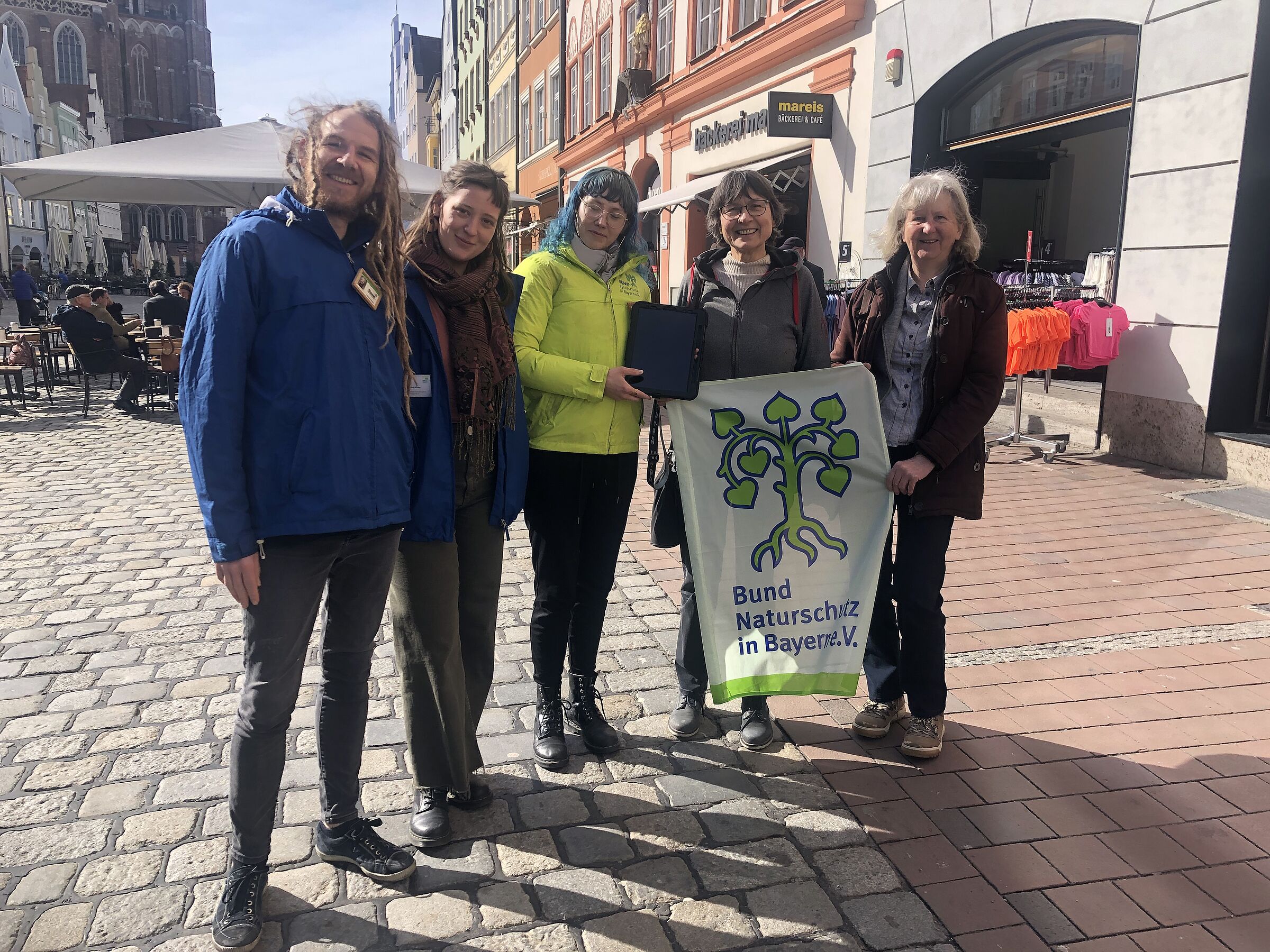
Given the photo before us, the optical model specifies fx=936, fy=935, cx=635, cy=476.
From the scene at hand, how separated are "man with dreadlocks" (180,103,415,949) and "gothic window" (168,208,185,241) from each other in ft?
290

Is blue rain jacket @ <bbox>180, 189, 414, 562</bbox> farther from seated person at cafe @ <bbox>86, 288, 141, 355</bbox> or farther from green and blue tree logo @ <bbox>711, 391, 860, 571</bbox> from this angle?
seated person at cafe @ <bbox>86, 288, 141, 355</bbox>

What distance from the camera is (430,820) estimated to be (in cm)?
273

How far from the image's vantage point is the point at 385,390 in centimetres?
237

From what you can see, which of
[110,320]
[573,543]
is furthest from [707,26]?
[573,543]

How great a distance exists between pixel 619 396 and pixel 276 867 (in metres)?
1.69

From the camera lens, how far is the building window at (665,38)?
18.0 meters

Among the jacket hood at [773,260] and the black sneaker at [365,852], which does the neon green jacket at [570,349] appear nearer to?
the jacket hood at [773,260]

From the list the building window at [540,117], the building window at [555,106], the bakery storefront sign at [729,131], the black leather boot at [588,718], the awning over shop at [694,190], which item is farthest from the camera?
the building window at [540,117]

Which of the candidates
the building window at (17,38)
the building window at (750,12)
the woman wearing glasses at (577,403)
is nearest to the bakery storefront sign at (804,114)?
the building window at (750,12)

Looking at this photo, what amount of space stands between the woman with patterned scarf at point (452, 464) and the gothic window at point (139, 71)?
318ft

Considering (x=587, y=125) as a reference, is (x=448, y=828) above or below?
below

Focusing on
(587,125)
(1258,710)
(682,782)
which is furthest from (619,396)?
(587,125)

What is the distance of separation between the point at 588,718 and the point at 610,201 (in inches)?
70.1

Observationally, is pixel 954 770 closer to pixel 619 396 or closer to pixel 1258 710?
pixel 1258 710
